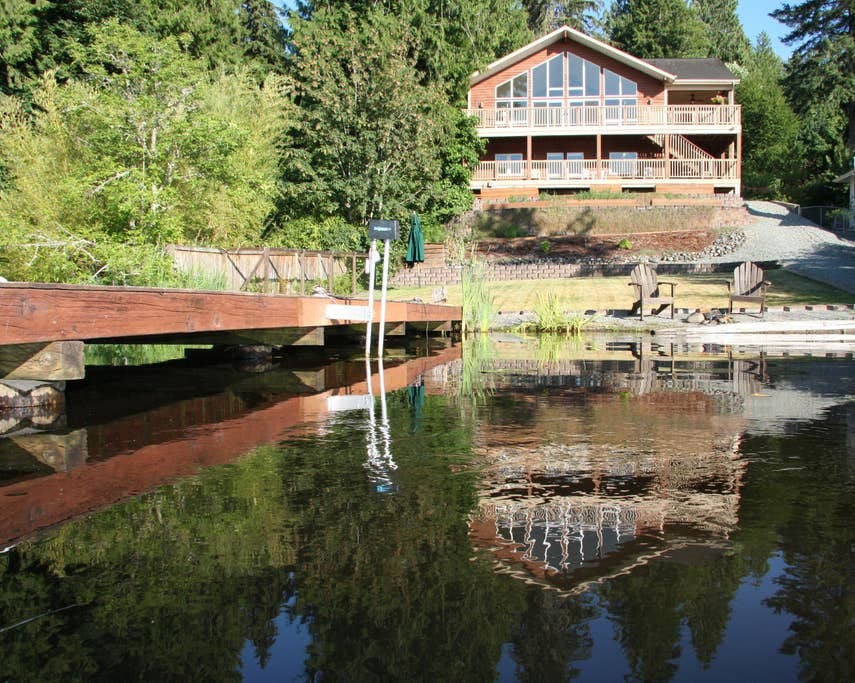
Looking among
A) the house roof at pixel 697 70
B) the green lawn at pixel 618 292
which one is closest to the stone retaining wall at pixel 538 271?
the green lawn at pixel 618 292

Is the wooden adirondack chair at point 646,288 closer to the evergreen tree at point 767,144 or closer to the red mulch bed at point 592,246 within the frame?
the red mulch bed at point 592,246

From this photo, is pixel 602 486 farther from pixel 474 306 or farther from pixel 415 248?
pixel 415 248

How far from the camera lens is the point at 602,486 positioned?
433cm

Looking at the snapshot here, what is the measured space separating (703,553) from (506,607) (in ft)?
2.93

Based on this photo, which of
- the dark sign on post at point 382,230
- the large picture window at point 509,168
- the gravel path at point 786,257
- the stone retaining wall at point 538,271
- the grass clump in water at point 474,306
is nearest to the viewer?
the dark sign on post at point 382,230

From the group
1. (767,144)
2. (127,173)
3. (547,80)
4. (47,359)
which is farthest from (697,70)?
(47,359)

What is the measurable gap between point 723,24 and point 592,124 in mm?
47258

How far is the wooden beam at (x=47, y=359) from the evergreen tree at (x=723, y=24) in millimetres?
81080

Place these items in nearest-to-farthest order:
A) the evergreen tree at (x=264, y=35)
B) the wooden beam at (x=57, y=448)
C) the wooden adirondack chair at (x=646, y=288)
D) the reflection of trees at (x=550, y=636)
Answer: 1. the reflection of trees at (x=550, y=636)
2. the wooden beam at (x=57, y=448)
3. the wooden adirondack chair at (x=646, y=288)
4. the evergreen tree at (x=264, y=35)

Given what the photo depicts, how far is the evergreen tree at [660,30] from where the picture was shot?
202 ft

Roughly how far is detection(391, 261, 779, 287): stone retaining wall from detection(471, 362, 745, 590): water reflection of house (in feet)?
78.6

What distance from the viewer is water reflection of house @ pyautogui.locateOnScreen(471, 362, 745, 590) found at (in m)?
3.33

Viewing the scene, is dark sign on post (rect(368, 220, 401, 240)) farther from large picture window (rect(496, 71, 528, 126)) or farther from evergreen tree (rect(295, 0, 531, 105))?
large picture window (rect(496, 71, 528, 126))

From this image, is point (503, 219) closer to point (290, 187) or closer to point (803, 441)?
point (290, 187)
